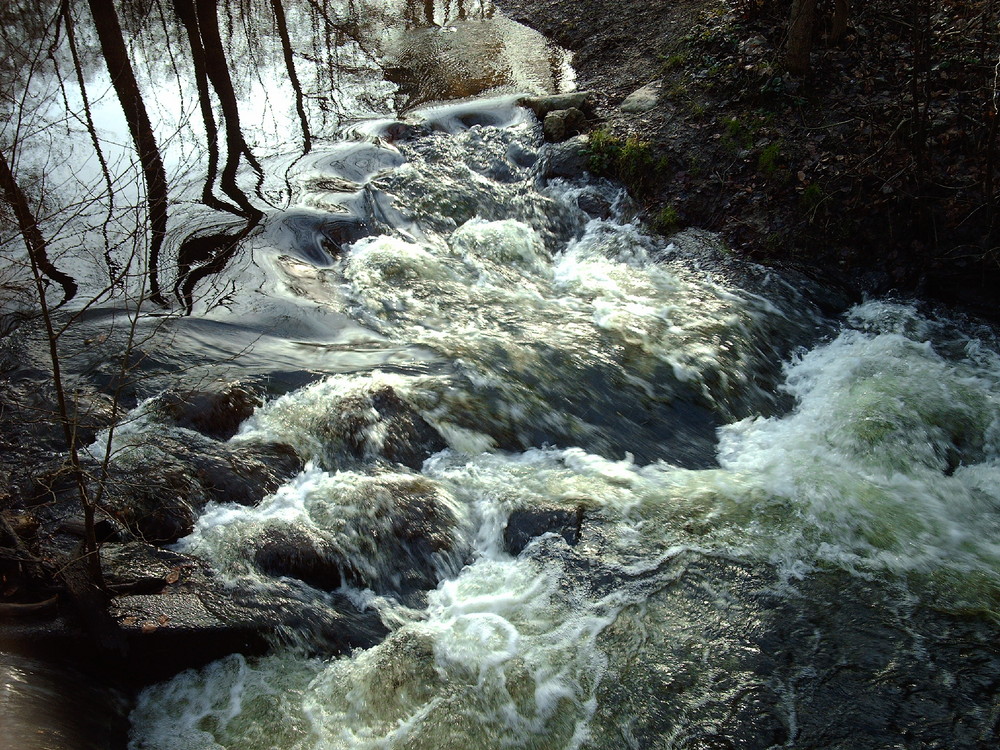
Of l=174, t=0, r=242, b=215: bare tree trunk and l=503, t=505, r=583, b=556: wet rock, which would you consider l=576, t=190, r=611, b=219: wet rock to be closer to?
l=174, t=0, r=242, b=215: bare tree trunk

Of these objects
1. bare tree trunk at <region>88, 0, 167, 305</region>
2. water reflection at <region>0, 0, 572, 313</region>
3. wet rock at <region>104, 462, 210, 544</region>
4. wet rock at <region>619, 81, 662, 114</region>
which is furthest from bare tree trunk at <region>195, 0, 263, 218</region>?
wet rock at <region>619, 81, 662, 114</region>

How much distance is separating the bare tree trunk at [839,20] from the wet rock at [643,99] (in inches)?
91.4

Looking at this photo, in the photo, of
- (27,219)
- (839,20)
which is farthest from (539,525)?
(839,20)

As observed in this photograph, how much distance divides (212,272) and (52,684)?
444cm

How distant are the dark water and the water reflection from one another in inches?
3.5

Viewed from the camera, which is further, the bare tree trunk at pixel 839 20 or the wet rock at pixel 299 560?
the bare tree trunk at pixel 839 20

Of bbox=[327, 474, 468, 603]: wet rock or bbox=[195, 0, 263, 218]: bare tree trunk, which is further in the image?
bbox=[195, 0, 263, 218]: bare tree trunk

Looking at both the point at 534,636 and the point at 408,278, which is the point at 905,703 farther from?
the point at 408,278

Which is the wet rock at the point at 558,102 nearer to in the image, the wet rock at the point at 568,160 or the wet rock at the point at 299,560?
the wet rock at the point at 568,160

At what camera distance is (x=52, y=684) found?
3.66m

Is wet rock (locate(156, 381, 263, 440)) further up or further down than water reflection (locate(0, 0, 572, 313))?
further down

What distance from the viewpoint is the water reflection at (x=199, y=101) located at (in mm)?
7117

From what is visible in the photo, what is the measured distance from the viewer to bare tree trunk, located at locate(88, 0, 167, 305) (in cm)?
715

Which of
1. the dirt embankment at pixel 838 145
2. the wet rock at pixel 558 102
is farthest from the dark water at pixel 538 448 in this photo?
the wet rock at pixel 558 102
